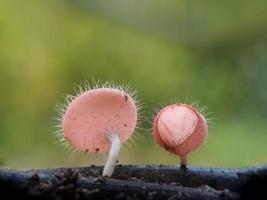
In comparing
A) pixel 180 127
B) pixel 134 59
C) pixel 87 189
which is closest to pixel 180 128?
pixel 180 127

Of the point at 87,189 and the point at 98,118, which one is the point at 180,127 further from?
the point at 87,189

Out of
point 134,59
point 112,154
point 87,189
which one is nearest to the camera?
point 87,189

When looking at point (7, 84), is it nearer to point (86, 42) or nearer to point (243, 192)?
point (86, 42)

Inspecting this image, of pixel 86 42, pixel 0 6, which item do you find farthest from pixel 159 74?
pixel 0 6

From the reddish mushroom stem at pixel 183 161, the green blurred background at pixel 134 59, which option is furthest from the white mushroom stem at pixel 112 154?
the green blurred background at pixel 134 59

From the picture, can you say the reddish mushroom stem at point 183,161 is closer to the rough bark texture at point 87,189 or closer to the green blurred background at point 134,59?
the rough bark texture at point 87,189

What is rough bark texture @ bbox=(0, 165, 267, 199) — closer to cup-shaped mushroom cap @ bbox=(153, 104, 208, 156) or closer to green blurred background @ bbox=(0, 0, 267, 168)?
cup-shaped mushroom cap @ bbox=(153, 104, 208, 156)
